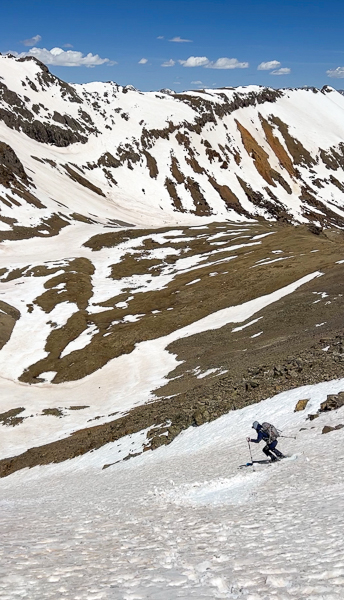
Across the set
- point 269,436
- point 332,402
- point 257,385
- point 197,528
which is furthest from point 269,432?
point 257,385

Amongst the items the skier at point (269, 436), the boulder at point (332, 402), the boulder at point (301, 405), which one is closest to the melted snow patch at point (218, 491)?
the skier at point (269, 436)

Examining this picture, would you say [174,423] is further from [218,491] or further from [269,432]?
[218,491]

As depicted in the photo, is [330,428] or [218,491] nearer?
[218,491]

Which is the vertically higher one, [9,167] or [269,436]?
[9,167]


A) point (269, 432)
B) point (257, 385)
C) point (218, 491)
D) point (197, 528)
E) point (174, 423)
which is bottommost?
point (174, 423)

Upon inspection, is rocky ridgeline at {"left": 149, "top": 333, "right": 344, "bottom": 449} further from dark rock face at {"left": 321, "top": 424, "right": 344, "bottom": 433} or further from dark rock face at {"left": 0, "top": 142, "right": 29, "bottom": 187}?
dark rock face at {"left": 0, "top": 142, "right": 29, "bottom": 187}

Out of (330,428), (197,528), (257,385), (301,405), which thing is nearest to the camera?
(197,528)

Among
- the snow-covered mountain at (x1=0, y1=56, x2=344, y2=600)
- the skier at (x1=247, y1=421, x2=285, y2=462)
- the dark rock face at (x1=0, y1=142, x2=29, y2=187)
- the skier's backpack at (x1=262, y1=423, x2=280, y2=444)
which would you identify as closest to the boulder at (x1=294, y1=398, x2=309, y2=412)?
the snow-covered mountain at (x1=0, y1=56, x2=344, y2=600)

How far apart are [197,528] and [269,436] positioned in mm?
8071

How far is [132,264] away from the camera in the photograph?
399ft

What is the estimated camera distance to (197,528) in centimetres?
1603

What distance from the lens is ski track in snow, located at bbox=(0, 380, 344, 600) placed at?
434 inches

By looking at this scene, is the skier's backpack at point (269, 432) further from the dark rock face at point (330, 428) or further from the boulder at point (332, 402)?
the boulder at point (332, 402)

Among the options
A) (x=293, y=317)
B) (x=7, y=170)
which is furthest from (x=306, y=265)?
(x=7, y=170)
